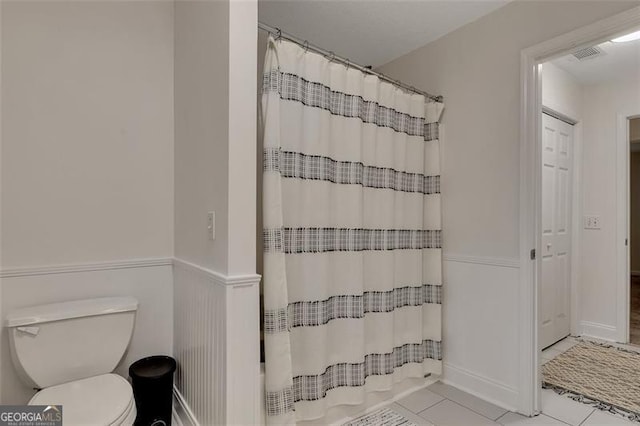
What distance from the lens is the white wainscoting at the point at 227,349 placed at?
136 cm

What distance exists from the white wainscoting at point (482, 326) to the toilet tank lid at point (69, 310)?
2.02 meters

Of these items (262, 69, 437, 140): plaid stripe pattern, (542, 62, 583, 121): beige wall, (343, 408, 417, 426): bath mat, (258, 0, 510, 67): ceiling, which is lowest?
(343, 408, 417, 426): bath mat

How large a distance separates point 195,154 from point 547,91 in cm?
297

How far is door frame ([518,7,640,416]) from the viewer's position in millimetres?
1979

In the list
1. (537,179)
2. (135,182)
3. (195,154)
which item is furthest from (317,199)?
(537,179)

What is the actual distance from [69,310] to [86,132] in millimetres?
912

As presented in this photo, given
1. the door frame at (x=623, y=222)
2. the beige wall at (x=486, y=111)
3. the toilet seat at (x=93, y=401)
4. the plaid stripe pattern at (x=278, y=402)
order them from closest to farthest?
1. the toilet seat at (x=93, y=401)
2. the plaid stripe pattern at (x=278, y=402)
3. the beige wall at (x=486, y=111)
4. the door frame at (x=623, y=222)

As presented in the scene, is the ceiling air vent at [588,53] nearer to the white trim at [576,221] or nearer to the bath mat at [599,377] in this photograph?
the white trim at [576,221]

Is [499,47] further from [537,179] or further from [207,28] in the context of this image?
[207,28]

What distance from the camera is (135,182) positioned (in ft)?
6.32

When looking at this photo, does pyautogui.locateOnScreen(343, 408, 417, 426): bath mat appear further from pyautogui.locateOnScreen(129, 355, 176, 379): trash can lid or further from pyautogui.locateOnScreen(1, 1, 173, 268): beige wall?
pyautogui.locateOnScreen(1, 1, 173, 268): beige wall

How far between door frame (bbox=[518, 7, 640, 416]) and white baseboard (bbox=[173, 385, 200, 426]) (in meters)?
1.85

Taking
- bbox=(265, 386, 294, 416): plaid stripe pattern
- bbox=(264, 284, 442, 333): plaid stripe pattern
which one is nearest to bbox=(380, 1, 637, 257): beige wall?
bbox=(264, 284, 442, 333): plaid stripe pattern

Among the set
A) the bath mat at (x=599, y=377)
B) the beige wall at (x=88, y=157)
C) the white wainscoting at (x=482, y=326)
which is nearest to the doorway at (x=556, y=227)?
the bath mat at (x=599, y=377)
